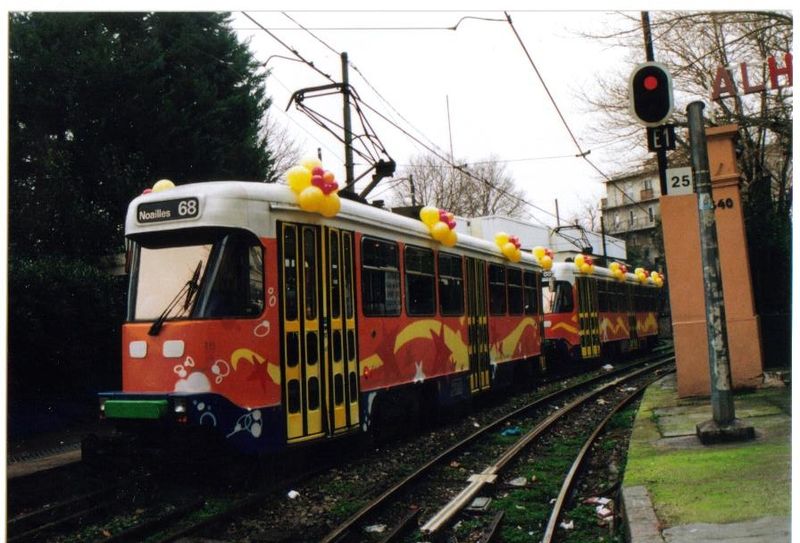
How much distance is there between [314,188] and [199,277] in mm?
1537

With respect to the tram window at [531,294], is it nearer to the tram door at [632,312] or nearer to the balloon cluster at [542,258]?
the balloon cluster at [542,258]

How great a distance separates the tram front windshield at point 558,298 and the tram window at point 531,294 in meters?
3.62

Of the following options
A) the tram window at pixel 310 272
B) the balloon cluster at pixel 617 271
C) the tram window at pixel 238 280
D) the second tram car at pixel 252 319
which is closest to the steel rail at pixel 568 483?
the second tram car at pixel 252 319

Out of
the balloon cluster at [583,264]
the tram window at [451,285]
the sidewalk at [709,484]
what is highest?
the balloon cluster at [583,264]

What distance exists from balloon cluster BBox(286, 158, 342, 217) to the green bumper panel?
246 cm

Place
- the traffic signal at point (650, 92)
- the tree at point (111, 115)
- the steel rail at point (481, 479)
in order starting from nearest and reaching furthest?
1. the steel rail at point (481, 479)
2. the tree at point (111, 115)
3. the traffic signal at point (650, 92)

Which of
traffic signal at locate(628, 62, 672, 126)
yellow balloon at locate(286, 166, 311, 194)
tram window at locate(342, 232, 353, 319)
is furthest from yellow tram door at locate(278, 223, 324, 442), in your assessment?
traffic signal at locate(628, 62, 672, 126)

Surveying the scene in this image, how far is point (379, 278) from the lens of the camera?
943 cm

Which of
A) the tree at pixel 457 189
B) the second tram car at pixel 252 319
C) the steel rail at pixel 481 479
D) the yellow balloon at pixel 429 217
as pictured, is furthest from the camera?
the tree at pixel 457 189

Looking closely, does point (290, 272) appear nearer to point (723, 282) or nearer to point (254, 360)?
point (254, 360)

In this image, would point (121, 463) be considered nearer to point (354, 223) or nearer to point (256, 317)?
point (256, 317)

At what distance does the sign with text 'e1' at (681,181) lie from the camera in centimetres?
773

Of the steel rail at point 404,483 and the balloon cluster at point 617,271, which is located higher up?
the balloon cluster at point 617,271

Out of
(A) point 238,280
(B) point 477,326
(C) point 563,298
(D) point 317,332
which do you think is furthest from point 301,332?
(C) point 563,298
